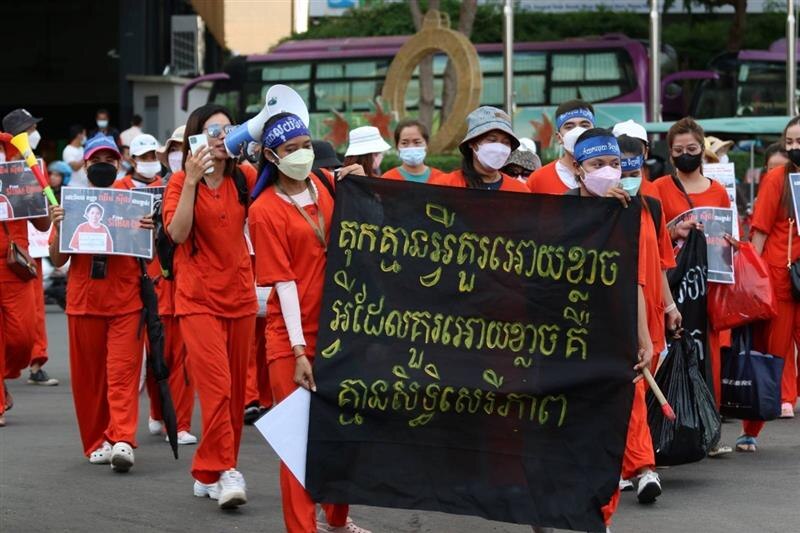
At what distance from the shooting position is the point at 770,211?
9.37m

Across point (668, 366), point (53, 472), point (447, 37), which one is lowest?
point (53, 472)

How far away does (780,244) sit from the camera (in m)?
9.43

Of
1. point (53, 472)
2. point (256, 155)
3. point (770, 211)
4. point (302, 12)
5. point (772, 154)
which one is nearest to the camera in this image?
point (256, 155)

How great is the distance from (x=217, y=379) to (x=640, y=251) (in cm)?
220

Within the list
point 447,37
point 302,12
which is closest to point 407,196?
point 447,37

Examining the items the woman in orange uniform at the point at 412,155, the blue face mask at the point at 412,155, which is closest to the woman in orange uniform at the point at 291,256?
the woman in orange uniform at the point at 412,155

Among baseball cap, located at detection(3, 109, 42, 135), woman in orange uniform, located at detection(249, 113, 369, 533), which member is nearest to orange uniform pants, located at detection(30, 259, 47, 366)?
baseball cap, located at detection(3, 109, 42, 135)

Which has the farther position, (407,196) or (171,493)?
(171,493)

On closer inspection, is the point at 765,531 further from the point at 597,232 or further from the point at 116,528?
the point at 116,528

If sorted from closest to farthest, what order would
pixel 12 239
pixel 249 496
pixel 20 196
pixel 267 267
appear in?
pixel 267 267 → pixel 249 496 → pixel 20 196 → pixel 12 239

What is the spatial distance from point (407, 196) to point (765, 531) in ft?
7.54

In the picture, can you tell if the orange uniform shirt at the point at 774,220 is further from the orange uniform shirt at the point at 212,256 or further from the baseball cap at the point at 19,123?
the baseball cap at the point at 19,123

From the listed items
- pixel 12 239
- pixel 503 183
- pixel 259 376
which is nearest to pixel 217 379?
pixel 503 183

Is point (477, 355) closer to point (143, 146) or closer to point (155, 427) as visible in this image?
point (143, 146)
